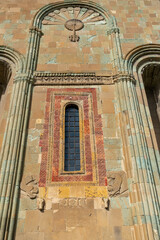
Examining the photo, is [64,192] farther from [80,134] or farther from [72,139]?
[80,134]

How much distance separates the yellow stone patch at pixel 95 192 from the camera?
368 inches

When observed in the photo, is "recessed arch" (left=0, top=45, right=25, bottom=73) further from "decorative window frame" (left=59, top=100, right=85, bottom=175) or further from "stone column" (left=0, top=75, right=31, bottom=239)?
"decorative window frame" (left=59, top=100, right=85, bottom=175)

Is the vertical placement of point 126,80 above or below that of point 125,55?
below

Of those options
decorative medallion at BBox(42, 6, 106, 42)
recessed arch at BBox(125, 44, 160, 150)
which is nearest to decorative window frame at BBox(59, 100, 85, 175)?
recessed arch at BBox(125, 44, 160, 150)

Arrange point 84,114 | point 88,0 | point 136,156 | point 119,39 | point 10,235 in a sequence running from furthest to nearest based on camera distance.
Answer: point 88,0 < point 119,39 < point 84,114 < point 136,156 < point 10,235

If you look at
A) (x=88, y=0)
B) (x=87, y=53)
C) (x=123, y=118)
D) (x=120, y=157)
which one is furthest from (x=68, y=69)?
(x=88, y=0)

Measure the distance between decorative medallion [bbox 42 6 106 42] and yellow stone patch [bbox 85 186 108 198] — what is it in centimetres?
1019

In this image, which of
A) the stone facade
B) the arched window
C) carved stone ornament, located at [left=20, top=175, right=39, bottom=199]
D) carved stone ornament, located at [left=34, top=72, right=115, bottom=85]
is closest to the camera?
the stone facade

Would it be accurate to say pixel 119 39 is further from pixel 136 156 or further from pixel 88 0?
pixel 136 156

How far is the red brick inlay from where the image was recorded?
9.79 meters

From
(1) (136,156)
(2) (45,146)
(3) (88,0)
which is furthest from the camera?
(3) (88,0)

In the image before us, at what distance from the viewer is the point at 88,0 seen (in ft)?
56.8

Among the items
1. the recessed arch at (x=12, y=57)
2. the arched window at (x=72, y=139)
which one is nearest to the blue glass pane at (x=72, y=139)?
the arched window at (x=72, y=139)

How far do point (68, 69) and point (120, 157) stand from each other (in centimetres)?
626
